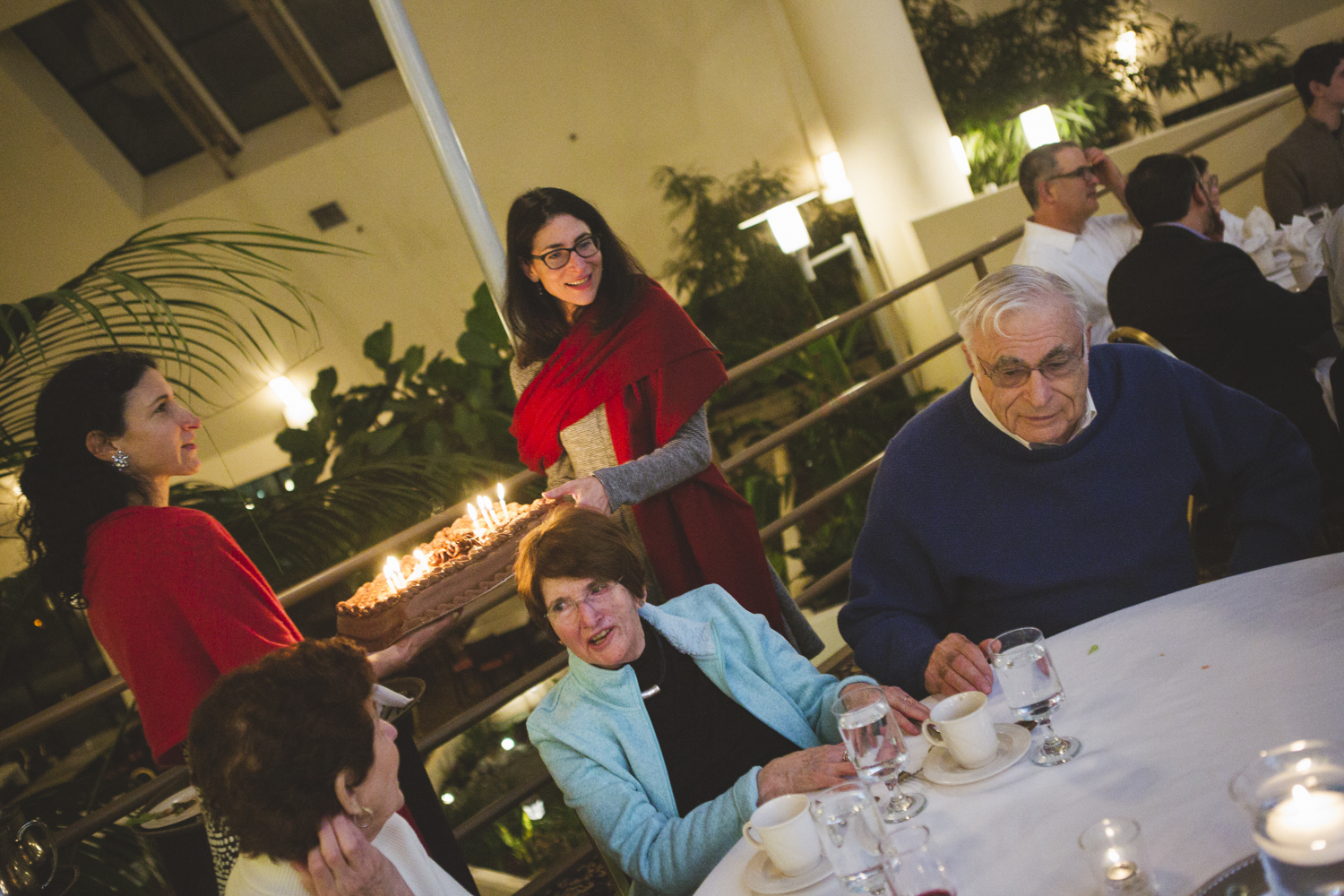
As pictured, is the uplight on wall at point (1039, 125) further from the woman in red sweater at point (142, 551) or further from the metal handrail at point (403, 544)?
the woman in red sweater at point (142, 551)

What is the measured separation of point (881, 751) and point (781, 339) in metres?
5.69

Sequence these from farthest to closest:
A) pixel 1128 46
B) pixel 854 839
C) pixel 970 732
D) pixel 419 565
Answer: pixel 1128 46 < pixel 419 565 < pixel 970 732 < pixel 854 839

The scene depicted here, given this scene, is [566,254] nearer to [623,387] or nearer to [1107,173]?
[623,387]

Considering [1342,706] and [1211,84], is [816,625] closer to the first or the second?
[1342,706]

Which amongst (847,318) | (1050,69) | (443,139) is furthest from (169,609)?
(1050,69)

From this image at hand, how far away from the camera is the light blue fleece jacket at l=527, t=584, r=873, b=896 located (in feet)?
4.83

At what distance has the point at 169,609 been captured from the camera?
157 centimetres

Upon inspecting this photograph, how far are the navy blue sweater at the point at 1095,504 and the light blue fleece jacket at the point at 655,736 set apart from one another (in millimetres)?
151

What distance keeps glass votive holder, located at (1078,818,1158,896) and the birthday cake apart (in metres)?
1.08

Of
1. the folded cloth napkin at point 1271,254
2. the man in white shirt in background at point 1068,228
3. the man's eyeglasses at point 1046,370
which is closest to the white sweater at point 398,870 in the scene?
the man's eyeglasses at point 1046,370

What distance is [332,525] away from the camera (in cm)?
320

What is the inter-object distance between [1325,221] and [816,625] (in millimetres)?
2272

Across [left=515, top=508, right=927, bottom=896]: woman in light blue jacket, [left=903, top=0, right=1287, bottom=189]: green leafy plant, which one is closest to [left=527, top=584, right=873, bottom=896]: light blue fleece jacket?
[left=515, top=508, right=927, bottom=896]: woman in light blue jacket

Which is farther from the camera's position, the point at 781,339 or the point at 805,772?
the point at 781,339
